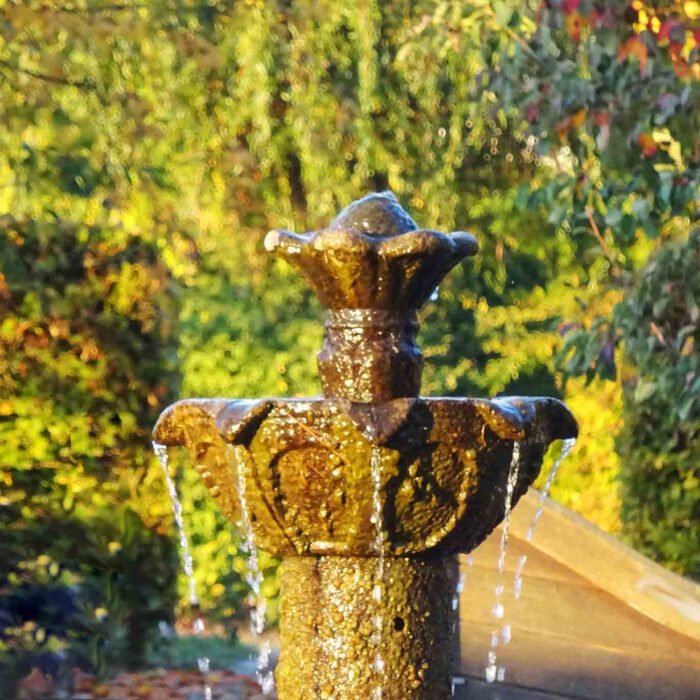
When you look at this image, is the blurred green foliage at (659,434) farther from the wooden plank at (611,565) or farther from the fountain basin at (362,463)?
the fountain basin at (362,463)

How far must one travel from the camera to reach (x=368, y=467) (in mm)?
3027

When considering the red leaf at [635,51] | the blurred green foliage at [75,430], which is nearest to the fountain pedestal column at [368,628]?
the red leaf at [635,51]

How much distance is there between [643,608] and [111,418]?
2311 mm

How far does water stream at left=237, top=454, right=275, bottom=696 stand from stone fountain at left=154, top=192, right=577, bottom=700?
0.02m

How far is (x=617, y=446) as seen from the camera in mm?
6500

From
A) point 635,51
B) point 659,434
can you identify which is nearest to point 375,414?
point 635,51

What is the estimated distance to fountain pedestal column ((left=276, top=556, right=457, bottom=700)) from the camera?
327cm

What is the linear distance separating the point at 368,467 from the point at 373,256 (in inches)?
18.4

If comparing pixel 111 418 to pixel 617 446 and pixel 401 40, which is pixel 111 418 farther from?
pixel 401 40

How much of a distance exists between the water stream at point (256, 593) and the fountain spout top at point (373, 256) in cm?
47

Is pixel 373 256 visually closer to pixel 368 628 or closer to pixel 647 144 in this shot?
pixel 368 628

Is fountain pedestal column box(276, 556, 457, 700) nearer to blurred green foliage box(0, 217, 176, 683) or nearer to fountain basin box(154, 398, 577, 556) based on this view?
fountain basin box(154, 398, 577, 556)

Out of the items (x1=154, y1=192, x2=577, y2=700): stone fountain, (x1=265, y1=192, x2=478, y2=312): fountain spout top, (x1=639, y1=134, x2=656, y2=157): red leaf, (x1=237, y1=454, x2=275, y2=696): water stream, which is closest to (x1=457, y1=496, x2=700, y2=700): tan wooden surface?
(x1=237, y1=454, x2=275, y2=696): water stream

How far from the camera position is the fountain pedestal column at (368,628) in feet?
10.7
